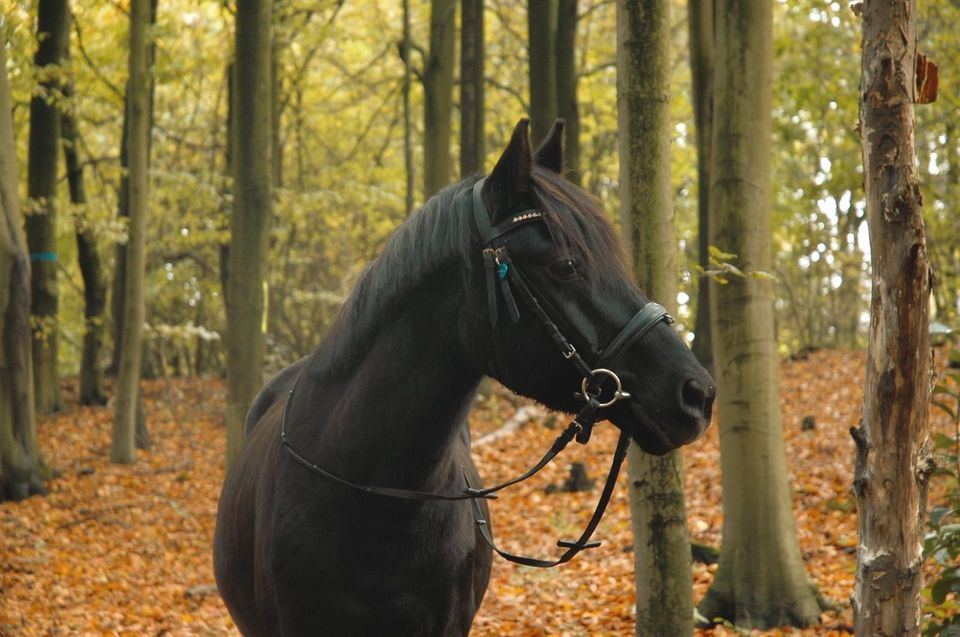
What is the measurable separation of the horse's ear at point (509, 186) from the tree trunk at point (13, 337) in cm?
1014

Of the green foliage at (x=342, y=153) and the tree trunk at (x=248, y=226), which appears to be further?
the green foliage at (x=342, y=153)

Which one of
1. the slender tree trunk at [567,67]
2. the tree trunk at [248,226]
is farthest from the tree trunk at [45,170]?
the slender tree trunk at [567,67]

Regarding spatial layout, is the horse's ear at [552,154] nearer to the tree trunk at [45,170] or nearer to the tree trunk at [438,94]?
the tree trunk at [438,94]

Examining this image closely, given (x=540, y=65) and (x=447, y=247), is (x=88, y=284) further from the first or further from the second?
(x=447, y=247)

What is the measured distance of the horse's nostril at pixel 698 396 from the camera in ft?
9.94

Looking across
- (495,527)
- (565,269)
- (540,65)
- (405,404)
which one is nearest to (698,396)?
(565,269)

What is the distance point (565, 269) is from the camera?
3238 mm

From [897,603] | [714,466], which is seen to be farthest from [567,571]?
[897,603]

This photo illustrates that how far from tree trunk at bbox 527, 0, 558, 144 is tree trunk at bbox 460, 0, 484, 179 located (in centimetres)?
237

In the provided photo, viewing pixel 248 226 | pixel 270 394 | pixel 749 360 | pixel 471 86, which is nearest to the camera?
pixel 270 394

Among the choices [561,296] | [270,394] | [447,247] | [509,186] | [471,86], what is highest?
[471,86]

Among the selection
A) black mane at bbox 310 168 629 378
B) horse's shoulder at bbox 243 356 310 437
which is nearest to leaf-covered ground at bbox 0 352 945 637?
horse's shoulder at bbox 243 356 310 437

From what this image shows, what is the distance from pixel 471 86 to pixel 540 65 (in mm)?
3057

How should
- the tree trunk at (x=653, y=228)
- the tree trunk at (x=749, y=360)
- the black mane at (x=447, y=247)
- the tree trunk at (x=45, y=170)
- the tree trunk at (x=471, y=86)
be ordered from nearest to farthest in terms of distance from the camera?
the black mane at (x=447, y=247) → the tree trunk at (x=653, y=228) → the tree trunk at (x=749, y=360) → the tree trunk at (x=471, y=86) → the tree trunk at (x=45, y=170)
